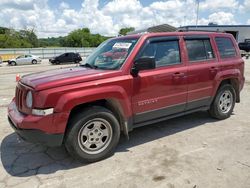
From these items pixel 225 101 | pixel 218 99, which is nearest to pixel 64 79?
pixel 218 99

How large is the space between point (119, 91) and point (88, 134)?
80 cm

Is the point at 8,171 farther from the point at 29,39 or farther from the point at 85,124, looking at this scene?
the point at 29,39

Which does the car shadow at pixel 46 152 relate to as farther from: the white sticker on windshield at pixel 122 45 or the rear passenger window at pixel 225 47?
the white sticker on windshield at pixel 122 45

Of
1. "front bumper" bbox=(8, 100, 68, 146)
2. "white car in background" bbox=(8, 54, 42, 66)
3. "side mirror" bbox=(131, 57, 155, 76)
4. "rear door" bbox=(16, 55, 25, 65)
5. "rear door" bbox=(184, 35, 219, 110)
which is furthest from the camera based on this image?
"rear door" bbox=(16, 55, 25, 65)

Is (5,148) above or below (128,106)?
below

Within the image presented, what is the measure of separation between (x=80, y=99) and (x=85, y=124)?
41 cm

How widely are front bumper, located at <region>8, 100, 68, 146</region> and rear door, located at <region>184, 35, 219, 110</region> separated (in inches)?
101

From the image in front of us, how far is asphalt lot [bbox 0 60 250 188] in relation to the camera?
3.40m

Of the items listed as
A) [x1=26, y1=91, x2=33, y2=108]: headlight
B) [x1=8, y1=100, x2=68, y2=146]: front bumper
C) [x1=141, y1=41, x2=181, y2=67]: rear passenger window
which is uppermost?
[x1=141, y1=41, x2=181, y2=67]: rear passenger window

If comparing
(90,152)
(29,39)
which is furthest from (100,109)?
(29,39)

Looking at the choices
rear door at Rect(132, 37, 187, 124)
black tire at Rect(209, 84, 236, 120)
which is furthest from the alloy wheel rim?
rear door at Rect(132, 37, 187, 124)

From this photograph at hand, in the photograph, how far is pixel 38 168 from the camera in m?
3.81

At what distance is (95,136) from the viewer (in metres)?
3.96

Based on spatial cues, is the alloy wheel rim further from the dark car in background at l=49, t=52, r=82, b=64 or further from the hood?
the dark car in background at l=49, t=52, r=82, b=64
